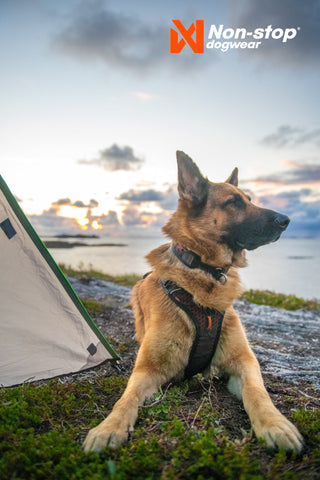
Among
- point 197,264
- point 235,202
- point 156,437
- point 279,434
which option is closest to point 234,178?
point 235,202

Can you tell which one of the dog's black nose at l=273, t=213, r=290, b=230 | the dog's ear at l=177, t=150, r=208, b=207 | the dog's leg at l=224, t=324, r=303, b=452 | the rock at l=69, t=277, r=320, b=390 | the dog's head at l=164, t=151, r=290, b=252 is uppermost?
the dog's ear at l=177, t=150, r=208, b=207

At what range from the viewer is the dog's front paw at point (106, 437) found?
222 cm

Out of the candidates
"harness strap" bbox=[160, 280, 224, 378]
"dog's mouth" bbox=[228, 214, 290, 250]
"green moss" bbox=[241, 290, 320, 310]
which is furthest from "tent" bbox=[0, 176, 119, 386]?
"green moss" bbox=[241, 290, 320, 310]

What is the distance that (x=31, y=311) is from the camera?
11.6 feet

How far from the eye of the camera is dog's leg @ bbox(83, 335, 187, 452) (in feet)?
7.47

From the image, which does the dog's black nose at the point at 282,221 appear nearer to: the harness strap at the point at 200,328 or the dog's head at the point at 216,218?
the dog's head at the point at 216,218

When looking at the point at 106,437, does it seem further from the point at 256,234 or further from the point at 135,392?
the point at 256,234

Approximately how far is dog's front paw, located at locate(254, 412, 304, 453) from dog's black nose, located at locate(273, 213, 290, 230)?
2.03m

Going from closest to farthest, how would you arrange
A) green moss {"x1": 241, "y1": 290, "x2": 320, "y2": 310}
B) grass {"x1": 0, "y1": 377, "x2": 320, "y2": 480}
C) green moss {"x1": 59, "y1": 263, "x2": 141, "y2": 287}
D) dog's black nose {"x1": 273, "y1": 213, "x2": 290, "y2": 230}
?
grass {"x1": 0, "y1": 377, "x2": 320, "y2": 480}
dog's black nose {"x1": 273, "y1": 213, "x2": 290, "y2": 230}
green moss {"x1": 241, "y1": 290, "x2": 320, "y2": 310}
green moss {"x1": 59, "y1": 263, "x2": 141, "y2": 287}

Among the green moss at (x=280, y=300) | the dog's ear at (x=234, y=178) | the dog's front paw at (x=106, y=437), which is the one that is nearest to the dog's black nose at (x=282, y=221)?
the dog's ear at (x=234, y=178)

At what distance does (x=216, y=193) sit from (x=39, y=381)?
2879 millimetres

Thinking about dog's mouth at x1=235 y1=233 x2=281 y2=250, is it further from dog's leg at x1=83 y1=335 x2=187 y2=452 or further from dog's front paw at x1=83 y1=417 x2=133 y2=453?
dog's front paw at x1=83 y1=417 x2=133 y2=453

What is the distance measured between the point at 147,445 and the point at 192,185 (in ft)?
8.56

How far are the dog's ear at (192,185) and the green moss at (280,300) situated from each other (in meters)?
6.66
